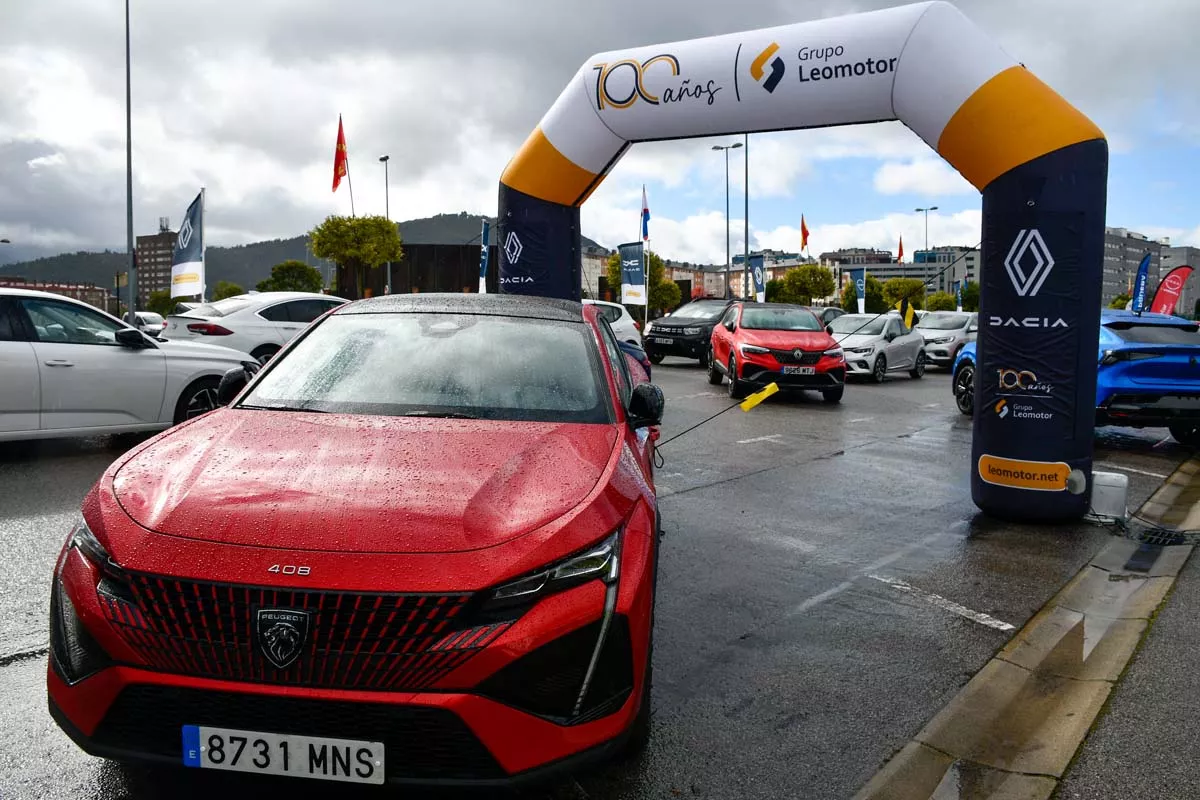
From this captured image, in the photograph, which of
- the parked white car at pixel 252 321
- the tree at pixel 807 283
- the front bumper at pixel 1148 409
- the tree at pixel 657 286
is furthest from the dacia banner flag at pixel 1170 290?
the tree at pixel 807 283

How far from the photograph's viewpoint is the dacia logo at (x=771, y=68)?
8508 mm

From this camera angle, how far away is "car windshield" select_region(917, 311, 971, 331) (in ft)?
82.0

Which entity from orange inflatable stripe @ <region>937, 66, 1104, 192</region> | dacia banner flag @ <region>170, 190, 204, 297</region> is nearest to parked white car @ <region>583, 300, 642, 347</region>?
orange inflatable stripe @ <region>937, 66, 1104, 192</region>

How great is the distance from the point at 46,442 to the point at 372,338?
6.77 meters

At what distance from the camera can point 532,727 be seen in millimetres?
2344

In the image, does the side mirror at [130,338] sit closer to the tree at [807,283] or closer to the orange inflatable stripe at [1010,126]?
the orange inflatable stripe at [1010,126]

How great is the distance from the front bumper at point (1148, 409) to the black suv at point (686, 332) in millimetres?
12267

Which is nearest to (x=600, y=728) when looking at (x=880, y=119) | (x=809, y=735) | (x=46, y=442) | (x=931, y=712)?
(x=809, y=735)

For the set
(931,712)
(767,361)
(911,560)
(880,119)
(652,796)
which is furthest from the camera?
(767,361)

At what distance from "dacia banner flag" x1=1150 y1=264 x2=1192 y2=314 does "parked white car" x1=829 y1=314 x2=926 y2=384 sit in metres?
13.9

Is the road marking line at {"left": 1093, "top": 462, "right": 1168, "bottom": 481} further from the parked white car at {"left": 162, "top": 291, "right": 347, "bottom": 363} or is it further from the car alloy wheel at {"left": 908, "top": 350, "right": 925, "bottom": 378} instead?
the car alloy wheel at {"left": 908, "top": 350, "right": 925, "bottom": 378}

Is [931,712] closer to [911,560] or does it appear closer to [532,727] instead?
[532,727]

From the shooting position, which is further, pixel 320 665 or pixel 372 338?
pixel 372 338

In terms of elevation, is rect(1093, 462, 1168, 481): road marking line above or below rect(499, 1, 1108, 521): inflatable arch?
below
